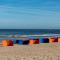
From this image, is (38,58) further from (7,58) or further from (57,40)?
(57,40)

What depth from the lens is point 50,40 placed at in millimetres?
24031

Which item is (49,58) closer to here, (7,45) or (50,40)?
(7,45)

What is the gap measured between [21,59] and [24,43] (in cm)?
1015

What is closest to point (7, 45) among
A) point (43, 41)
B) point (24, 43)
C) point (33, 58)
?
point (24, 43)

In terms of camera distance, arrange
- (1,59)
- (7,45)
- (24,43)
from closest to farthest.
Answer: (1,59), (7,45), (24,43)

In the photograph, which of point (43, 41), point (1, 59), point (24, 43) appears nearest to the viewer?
point (1, 59)

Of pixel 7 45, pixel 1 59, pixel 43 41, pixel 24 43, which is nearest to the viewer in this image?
pixel 1 59

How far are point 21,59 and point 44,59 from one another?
1229mm

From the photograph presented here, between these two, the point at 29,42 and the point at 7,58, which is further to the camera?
the point at 29,42

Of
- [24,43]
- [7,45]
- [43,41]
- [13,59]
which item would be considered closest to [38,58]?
[13,59]

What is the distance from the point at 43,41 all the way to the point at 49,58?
11987 millimetres

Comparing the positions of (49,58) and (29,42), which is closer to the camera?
(49,58)

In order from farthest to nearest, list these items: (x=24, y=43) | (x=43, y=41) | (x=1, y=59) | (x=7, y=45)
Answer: (x=43, y=41)
(x=24, y=43)
(x=7, y=45)
(x=1, y=59)

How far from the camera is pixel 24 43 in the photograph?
71.7 ft
